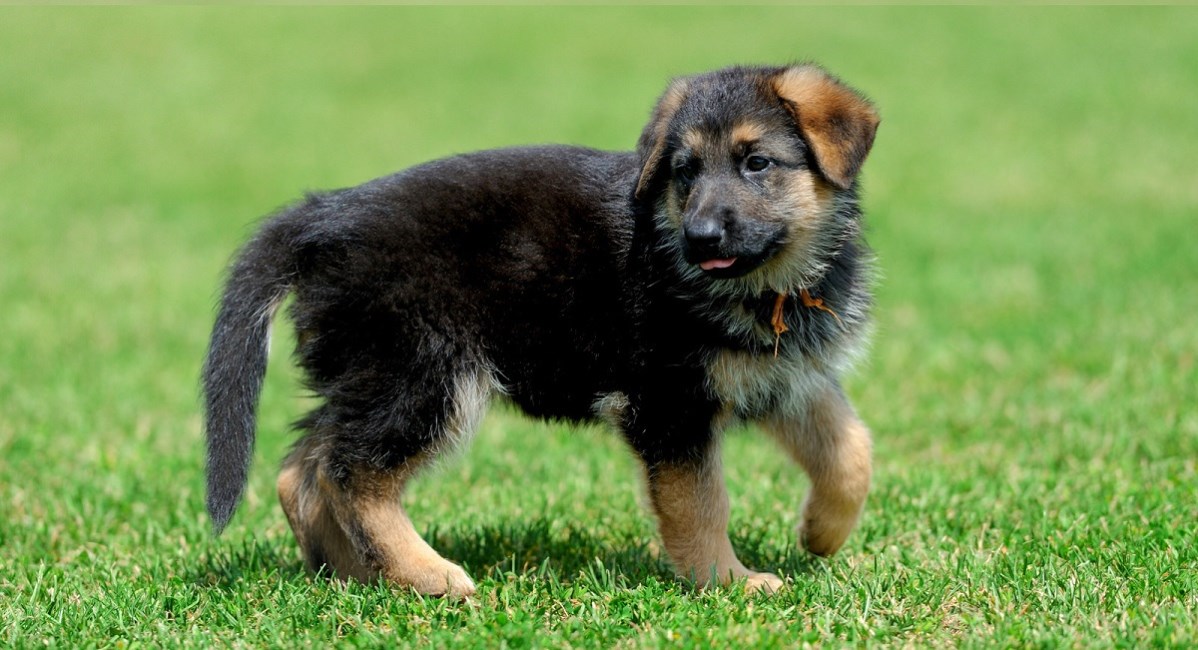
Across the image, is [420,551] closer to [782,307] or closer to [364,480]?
[364,480]

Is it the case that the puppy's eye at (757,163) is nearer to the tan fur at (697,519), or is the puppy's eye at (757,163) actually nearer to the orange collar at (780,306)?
the orange collar at (780,306)

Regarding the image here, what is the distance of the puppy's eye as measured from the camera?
423 cm

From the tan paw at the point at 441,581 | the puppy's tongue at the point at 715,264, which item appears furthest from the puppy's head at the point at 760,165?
the tan paw at the point at 441,581

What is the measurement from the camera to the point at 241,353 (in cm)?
452

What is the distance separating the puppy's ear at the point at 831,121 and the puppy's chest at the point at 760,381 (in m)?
Result: 0.63

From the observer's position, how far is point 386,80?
70.6ft

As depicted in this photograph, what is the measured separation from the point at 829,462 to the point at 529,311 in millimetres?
1219

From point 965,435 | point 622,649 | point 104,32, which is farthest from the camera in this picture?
point 104,32

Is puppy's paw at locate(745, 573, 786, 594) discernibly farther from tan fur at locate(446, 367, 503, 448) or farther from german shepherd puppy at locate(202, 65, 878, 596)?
tan fur at locate(446, 367, 503, 448)

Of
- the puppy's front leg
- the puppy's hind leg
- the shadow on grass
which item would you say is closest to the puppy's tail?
the puppy's hind leg

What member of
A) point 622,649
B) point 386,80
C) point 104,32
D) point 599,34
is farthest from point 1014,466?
point 104,32

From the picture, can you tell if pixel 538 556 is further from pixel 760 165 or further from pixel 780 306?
pixel 760 165

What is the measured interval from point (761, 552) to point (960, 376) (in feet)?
9.87

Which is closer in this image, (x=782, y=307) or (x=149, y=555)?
(x=782, y=307)
